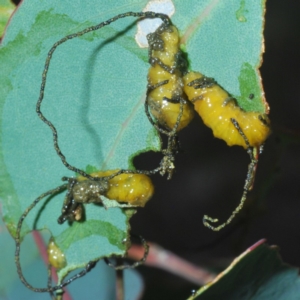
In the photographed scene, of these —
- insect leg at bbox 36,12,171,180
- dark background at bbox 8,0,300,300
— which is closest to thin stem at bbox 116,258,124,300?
dark background at bbox 8,0,300,300

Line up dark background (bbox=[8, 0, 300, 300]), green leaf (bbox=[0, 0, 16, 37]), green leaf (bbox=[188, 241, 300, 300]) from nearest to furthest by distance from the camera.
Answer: green leaf (bbox=[188, 241, 300, 300]) < green leaf (bbox=[0, 0, 16, 37]) < dark background (bbox=[8, 0, 300, 300])

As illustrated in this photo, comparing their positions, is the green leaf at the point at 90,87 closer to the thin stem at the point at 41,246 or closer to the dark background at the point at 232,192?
the dark background at the point at 232,192

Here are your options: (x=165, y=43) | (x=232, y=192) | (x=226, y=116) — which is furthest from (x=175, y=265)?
(x=165, y=43)

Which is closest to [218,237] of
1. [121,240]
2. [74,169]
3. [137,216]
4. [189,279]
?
[189,279]

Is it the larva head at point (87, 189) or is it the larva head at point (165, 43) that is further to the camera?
the larva head at point (87, 189)

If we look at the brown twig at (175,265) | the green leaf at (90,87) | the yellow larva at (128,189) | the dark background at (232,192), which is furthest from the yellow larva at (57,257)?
the brown twig at (175,265)

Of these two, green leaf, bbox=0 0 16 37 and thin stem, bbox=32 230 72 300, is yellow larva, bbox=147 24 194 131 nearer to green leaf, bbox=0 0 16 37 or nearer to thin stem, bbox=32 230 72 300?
green leaf, bbox=0 0 16 37
